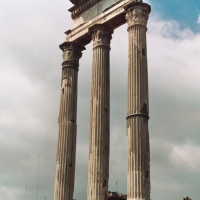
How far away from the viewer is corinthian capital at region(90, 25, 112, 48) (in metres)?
26.7

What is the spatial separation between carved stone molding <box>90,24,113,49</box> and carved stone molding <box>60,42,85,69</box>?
8.18 feet

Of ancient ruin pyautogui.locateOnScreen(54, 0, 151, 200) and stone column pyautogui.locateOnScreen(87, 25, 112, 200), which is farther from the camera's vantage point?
stone column pyautogui.locateOnScreen(87, 25, 112, 200)

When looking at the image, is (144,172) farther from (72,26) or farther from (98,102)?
(72,26)

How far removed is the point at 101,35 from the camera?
26.8m

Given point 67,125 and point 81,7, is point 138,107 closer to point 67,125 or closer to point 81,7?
point 67,125

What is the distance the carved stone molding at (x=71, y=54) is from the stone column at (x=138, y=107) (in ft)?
18.3

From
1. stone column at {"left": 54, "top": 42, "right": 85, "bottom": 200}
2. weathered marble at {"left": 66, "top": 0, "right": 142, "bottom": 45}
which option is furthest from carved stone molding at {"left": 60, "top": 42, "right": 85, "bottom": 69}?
weathered marble at {"left": 66, "top": 0, "right": 142, "bottom": 45}

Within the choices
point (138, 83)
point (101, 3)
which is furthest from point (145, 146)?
point (101, 3)

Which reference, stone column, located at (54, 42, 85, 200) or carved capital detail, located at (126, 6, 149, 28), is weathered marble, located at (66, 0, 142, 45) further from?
stone column, located at (54, 42, 85, 200)

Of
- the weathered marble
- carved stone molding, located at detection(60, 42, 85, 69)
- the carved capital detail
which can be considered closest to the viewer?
the carved capital detail

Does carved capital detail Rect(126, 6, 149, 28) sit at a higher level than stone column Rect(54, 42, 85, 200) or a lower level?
higher

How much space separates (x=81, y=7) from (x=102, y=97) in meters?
7.16

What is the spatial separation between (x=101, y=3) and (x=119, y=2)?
1.84 m

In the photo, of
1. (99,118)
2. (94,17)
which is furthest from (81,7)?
(99,118)
